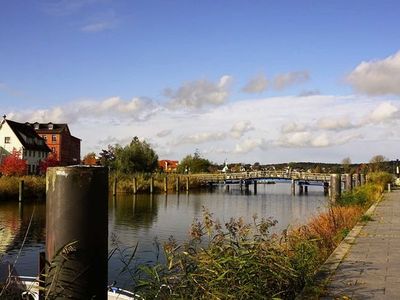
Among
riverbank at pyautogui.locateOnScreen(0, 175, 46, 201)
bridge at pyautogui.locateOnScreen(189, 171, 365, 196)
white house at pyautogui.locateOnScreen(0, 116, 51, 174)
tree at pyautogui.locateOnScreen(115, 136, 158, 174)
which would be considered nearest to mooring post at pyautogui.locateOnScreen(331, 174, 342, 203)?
riverbank at pyautogui.locateOnScreen(0, 175, 46, 201)

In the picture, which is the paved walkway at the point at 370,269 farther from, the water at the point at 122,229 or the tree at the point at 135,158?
the tree at the point at 135,158

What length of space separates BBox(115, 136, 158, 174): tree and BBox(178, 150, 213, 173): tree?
27723 mm

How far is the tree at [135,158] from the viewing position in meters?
63.4

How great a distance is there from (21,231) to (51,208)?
65.4 feet

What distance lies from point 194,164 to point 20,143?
3823cm

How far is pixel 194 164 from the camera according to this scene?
317ft

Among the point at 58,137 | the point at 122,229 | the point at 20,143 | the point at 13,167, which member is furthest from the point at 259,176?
the point at 122,229

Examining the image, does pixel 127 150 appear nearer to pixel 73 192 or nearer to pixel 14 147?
pixel 14 147

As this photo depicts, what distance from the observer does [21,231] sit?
71.9ft

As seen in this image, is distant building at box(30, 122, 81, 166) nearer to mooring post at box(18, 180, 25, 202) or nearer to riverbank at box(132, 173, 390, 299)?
mooring post at box(18, 180, 25, 202)

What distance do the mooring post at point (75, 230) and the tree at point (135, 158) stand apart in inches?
2344

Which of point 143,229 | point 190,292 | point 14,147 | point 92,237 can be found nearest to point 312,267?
point 190,292

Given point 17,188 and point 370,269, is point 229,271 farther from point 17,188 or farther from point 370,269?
point 17,188

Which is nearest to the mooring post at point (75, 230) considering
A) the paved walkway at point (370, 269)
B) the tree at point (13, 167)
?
the paved walkway at point (370, 269)
